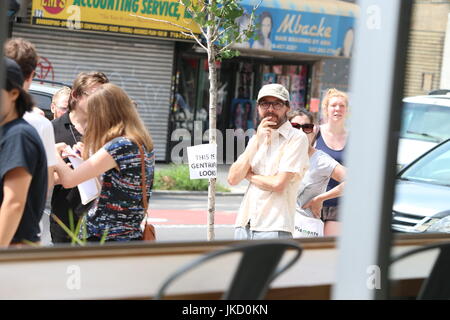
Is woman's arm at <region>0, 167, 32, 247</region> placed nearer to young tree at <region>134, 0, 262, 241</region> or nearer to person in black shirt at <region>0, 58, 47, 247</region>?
person in black shirt at <region>0, 58, 47, 247</region>

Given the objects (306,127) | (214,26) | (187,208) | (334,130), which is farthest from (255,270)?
(187,208)

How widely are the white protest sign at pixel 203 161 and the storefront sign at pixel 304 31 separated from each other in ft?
39.1

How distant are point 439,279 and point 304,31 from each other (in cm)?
1679

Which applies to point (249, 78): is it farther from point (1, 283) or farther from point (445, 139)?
point (1, 283)

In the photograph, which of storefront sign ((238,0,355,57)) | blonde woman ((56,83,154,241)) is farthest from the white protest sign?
storefront sign ((238,0,355,57))

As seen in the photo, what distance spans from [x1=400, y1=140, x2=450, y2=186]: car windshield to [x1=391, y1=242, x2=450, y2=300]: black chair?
1.81ft

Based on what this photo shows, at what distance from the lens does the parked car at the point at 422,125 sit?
2806 millimetres

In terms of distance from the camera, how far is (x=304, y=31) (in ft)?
63.8

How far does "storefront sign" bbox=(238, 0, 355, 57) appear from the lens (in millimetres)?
18828
